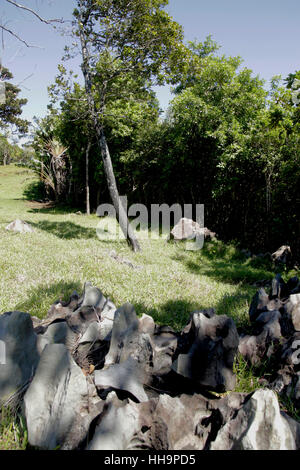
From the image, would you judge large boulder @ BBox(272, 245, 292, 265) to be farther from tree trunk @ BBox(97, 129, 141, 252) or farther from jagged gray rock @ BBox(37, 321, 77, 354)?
jagged gray rock @ BBox(37, 321, 77, 354)

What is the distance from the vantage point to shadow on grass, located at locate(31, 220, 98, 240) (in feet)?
24.8

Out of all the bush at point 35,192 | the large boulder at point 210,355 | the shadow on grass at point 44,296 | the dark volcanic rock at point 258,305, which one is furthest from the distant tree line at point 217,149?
the bush at point 35,192

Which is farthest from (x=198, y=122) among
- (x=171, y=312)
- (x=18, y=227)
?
(x=171, y=312)

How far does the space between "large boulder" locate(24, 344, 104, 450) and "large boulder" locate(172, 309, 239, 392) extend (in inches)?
15.5

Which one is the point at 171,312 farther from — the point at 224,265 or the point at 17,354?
the point at 224,265

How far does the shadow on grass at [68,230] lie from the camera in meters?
7.57

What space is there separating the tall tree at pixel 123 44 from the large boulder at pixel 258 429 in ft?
18.7

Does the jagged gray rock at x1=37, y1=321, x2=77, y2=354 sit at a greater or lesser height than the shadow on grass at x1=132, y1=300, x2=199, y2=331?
greater

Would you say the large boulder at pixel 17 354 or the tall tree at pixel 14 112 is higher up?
the tall tree at pixel 14 112

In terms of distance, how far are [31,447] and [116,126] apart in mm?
11947

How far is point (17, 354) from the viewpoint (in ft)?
4.09

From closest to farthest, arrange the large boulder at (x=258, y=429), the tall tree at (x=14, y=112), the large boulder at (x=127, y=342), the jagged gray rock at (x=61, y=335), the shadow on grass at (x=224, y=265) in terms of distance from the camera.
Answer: the large boulder at (x=258, y=429), the large boulder at (x=127, y=342), the jagged gray rock at (x=61, y=335), the shadow on grass at (x=224, y=265), the tall tree at (x=14, y=112)

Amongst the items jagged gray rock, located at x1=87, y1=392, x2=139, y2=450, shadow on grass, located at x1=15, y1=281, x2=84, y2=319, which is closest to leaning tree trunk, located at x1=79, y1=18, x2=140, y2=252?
shadow on grass, located at x1=15, y1=281, x2=84, y2=319

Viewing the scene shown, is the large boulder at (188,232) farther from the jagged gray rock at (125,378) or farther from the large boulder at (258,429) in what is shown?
the large boulder at (258,429)
